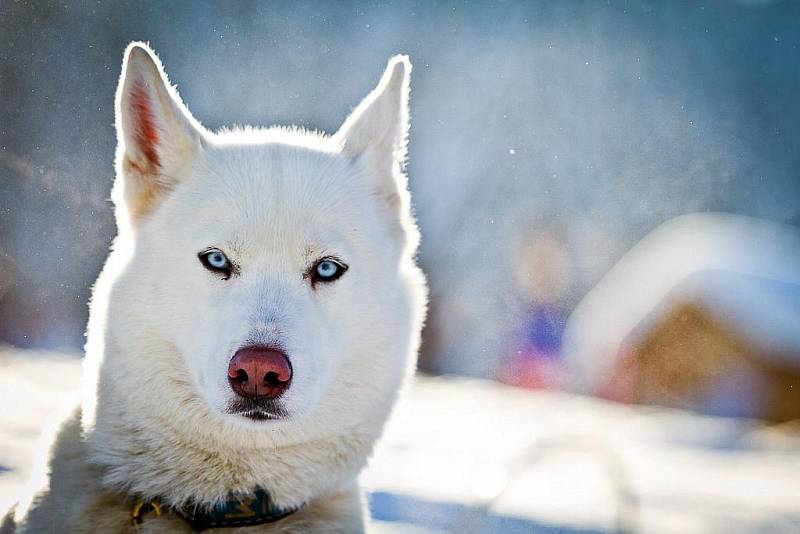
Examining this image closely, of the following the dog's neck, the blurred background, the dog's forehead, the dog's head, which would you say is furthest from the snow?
the dog's neck

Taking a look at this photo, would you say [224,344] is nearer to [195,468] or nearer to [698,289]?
→ [195,468]

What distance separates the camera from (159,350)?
2309mm

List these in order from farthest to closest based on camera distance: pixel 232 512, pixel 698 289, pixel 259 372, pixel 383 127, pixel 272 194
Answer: pixel 698 289, pixel 383 127, pixel 272 194, pixel 232 512, pixel 259 372

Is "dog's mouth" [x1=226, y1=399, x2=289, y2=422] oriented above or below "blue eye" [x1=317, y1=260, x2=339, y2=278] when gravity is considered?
below

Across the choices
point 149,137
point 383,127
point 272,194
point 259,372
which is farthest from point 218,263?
point 383,127

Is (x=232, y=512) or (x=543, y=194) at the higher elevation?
(x=543, y=194)

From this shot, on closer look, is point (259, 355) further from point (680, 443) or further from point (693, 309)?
point (693, 309)

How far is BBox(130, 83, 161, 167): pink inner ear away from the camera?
2492 millimetres

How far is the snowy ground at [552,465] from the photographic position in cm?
424

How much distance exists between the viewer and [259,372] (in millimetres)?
2051

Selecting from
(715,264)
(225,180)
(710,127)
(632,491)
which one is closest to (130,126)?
(225,180)

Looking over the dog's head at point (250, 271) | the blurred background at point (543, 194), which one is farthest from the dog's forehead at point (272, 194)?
the blurred background at point (543, 194)

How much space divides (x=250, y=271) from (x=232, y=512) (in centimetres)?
65

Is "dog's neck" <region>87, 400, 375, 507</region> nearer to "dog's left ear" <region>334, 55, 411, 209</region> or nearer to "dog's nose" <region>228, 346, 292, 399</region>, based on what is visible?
"dog's nose" <region>228, 346, 292, 399</region>
